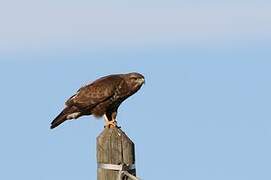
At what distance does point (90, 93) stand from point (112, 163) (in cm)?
620

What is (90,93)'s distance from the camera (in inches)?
502

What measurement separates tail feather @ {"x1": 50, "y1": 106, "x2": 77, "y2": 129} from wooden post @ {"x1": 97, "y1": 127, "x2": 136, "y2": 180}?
5.15 m

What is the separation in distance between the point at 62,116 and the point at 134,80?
56.4 inches

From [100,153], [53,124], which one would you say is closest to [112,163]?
[100,153]

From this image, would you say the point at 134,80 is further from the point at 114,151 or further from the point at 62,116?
the point at 114,151

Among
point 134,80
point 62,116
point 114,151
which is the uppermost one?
point 134,80

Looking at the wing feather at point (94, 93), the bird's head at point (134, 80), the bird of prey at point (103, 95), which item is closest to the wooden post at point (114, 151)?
the bird of prey at point (103, 95)

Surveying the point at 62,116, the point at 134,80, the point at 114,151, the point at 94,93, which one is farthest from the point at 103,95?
the point at 114,151

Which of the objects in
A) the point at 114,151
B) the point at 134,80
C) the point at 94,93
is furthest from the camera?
the point at 134,80

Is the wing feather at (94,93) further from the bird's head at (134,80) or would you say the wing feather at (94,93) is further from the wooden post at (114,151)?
the wooden post at (114,151)

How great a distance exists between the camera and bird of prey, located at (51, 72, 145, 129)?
12.4 m

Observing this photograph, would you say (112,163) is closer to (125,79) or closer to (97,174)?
(97,174)

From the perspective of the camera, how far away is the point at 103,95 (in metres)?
12.7

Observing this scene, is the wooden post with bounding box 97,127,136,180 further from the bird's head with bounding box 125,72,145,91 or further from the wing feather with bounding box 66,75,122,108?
the bird's head with bounding box 125,72,145,91
